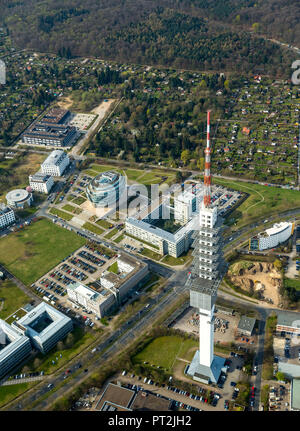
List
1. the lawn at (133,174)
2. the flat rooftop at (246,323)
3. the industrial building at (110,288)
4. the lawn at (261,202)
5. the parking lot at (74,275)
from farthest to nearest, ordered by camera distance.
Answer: the lawn at (133,174), the lawn at (261,202), the parking lot at (74,275), the industrial building at (110,288), the flat rooftop at (246,323)

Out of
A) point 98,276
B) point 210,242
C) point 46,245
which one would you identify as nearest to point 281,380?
point 210,242

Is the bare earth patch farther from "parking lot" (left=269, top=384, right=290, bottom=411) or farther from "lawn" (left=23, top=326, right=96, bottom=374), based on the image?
"lawn" (left=23, top=326, right=96, bottom=374)

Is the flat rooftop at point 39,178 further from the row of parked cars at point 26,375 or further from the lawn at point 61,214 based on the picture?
the row of parked cars at point 26,375

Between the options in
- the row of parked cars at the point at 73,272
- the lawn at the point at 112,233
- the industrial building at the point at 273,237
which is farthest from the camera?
the lawn at the point at 112,233

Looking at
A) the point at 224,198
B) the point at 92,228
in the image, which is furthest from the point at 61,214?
the point at 224,198

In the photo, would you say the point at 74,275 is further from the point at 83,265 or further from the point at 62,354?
the point at 62,354

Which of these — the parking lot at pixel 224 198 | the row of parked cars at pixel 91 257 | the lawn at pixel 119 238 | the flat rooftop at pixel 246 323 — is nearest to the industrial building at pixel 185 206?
the parking lot at pixel 224 198

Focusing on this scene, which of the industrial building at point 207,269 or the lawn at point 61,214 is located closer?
the industrial building at point 207,269
